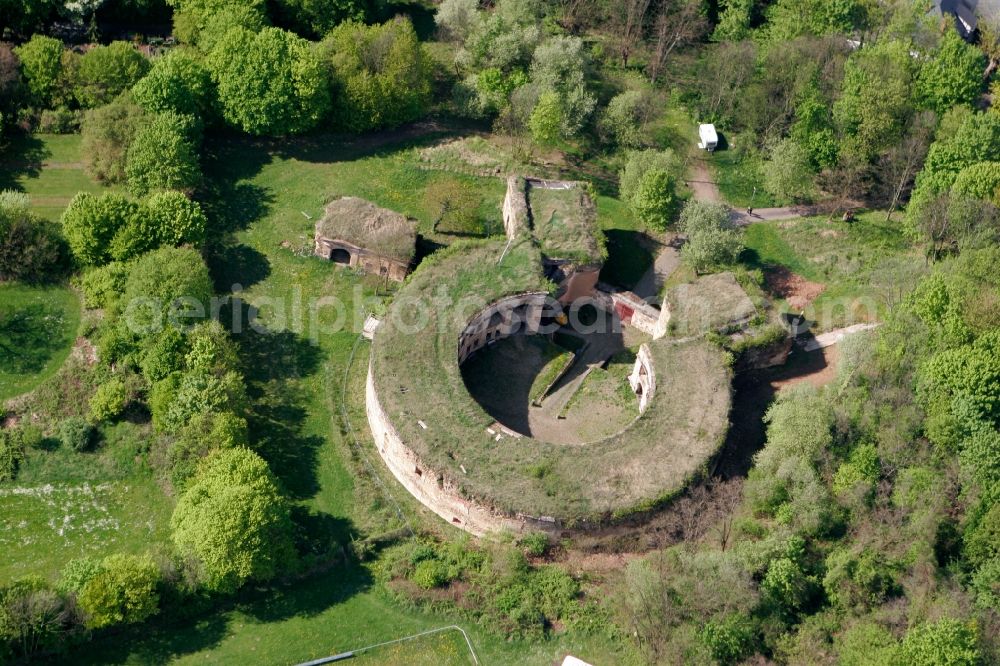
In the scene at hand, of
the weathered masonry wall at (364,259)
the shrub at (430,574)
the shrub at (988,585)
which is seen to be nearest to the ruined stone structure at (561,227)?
the weathered masonry wall at (364,259)

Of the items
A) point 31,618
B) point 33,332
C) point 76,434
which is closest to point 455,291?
point 76,434

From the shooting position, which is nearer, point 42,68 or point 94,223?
point 94,223

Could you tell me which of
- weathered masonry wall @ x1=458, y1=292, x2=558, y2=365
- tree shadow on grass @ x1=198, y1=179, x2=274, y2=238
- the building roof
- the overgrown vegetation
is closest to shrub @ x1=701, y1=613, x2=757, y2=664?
the overgrown vegetation

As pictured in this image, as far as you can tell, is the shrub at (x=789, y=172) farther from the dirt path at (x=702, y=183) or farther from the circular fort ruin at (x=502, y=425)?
the circular fort ruin at (x=502, y=425)

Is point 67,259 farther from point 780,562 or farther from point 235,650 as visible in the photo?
point 780,562

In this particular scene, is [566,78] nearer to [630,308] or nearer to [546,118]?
[546,118]

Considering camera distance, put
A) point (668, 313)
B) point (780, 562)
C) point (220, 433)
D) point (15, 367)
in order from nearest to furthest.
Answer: point (780, 562) < point (220, 433) < point (15, 367) < point (668, 313)

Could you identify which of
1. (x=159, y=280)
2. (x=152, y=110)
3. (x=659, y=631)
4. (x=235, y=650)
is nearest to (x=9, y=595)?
(x=235, y=650)
